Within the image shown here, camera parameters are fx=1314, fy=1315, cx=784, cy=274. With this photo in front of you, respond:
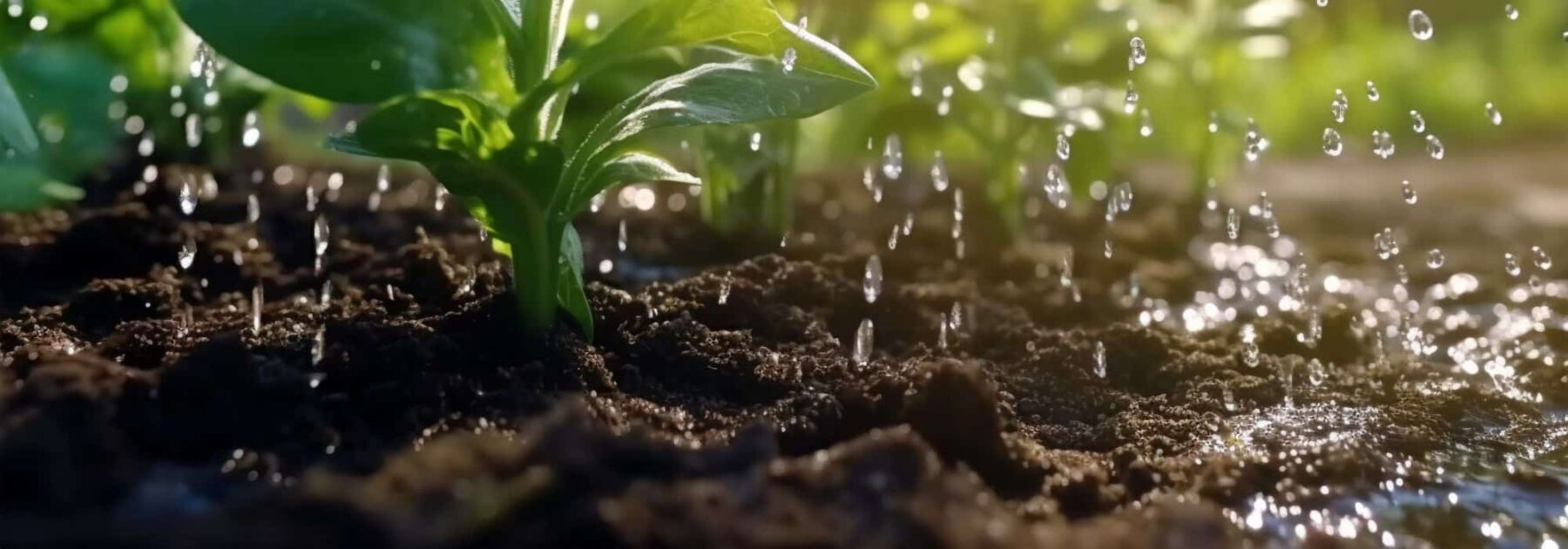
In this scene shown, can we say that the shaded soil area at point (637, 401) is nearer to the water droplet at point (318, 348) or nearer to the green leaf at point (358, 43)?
the water droplet at point (318, 348)

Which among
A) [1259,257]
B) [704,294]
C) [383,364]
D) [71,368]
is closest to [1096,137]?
[1259,257]

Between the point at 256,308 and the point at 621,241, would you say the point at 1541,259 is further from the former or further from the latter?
the point at 256,308

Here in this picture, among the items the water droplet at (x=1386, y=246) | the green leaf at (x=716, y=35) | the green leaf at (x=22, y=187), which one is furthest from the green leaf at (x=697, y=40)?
the water droplet at (x=1386, y=246)

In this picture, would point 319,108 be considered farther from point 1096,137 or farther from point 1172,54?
point 1172,54

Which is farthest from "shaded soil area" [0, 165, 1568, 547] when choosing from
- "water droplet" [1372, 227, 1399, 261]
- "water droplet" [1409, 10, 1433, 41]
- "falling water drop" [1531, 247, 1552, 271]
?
"falling water drop" [1531, 247, 1552, 271]

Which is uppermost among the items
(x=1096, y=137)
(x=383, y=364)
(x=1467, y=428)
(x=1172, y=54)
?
(x=1172, y=54)

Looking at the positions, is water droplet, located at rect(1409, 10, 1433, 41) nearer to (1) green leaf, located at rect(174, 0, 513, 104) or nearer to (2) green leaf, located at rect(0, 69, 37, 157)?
(1) green leaf, located at rect(174, 0, 513, 104)
